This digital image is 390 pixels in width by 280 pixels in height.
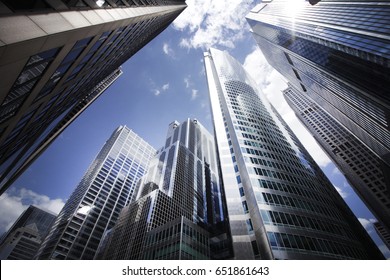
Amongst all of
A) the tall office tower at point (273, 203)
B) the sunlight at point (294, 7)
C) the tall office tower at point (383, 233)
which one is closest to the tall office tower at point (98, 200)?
the tall office tower at point (273, 203)

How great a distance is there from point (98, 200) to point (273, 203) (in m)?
112

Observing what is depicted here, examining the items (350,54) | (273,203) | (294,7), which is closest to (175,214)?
(273,203)

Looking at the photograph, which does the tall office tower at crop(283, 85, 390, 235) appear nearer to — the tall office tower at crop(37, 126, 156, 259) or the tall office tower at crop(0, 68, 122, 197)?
the tall office tower at crop(0, 68, 122, 197)

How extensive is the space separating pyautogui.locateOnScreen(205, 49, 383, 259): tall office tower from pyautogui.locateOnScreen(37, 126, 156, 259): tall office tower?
87.5m

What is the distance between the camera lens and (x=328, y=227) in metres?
44.3

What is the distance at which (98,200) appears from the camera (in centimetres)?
12475

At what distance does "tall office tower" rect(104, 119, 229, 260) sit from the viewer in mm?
63438

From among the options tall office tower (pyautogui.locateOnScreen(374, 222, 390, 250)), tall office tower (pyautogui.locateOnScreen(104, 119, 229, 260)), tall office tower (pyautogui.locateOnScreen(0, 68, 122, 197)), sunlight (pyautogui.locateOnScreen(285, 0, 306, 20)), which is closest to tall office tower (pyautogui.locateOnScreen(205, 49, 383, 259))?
tall office tower (pyautogui.locateOnScreen(104, 119, 229, 260))

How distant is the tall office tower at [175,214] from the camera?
6344cm

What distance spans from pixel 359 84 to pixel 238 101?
138 ft

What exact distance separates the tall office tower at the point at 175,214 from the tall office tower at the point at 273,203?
22120 millimetres

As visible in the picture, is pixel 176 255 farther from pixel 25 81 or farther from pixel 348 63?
pixel 348 63

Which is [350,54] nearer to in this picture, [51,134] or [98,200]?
[51,134]

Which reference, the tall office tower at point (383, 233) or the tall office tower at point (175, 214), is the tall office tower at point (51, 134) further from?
the tall office tower at point (383, 233)
